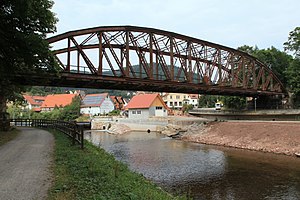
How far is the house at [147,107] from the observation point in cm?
7275

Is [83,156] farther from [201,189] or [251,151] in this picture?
[251,151]

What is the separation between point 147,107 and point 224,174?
53.1 metres

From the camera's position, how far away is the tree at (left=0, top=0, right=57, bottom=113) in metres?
15.6

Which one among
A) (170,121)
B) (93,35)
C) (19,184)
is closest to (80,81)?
(93,35)

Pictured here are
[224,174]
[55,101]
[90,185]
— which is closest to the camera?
[90,185]

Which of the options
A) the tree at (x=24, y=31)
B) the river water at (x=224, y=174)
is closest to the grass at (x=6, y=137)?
the tree at (x=24, y=31)

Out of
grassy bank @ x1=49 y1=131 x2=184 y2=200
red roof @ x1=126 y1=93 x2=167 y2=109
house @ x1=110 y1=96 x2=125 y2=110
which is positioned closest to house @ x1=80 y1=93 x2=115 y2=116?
house @ x1=110 y1=96 x2=125 y2=110

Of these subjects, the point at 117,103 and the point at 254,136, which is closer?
the point at 254,136

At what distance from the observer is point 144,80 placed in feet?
112

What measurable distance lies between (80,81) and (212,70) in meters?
25.2

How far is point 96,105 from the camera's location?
9575 centimetres

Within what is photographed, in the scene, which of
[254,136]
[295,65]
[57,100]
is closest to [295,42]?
[295,65]

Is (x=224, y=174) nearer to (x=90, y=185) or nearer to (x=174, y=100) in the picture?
(x=90, y=185)

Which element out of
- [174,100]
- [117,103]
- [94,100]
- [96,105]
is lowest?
[96,105]
